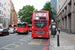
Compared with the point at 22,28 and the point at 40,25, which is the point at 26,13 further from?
the point at 40,25

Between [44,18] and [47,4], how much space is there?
27.0 m

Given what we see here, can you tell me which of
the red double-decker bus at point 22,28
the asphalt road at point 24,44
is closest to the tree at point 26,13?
the red double-decker bus at point 22,28

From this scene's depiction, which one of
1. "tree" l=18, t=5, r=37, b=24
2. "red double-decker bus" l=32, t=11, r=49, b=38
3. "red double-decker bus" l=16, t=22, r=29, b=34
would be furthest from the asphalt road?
"tree" l=18, t=5, r=37, b=24

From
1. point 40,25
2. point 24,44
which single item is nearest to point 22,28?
point 40,25

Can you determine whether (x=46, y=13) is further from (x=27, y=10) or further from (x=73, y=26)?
(x=27, y=10)

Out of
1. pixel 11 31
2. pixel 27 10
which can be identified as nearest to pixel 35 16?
pixel 11 31

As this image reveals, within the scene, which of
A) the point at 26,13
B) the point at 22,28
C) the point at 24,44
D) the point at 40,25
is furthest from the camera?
the point at 26,13

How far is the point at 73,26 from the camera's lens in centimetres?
2455

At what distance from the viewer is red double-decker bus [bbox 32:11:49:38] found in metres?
15.5

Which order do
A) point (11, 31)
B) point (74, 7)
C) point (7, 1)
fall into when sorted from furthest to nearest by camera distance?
1. point (7, 1)
2. point (11, 31)
3. point (74, 7)

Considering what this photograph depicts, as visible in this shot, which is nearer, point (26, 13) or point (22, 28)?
point (22, 28)

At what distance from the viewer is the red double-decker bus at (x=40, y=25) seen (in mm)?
15484

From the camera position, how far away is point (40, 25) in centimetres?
1563

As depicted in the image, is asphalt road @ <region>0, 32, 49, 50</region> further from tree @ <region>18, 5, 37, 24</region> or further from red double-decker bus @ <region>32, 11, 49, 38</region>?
tree @ <region>18, 5, 37, 24</region>
